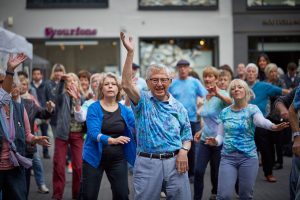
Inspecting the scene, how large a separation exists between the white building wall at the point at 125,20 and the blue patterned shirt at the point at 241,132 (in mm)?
15565

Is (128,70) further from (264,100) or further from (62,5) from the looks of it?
(62,5)

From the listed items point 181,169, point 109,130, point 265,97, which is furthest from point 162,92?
point 265,97

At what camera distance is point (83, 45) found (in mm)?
22375

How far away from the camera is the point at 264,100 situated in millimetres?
10727

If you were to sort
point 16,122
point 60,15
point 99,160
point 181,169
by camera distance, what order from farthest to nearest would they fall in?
1. point 60,15
2. point 99,160
3. point 16,122
4. point 181,169

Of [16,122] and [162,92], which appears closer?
[162,92]

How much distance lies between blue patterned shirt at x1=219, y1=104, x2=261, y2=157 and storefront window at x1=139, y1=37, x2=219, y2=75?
15.6 meters

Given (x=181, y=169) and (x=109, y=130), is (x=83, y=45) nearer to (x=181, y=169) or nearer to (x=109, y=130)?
(x=109, y=130)

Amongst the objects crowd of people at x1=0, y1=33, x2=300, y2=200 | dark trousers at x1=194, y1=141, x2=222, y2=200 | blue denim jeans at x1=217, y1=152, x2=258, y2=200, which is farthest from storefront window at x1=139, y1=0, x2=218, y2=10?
blue denim jeans at x1=217, y1=152, x2=258, y2=200

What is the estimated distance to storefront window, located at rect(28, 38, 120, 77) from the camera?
22344 millimetres

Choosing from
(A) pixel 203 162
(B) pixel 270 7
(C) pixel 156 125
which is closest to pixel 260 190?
(A) pixel 203 162

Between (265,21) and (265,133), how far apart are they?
42.3ft

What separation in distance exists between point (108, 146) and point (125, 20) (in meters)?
16.0

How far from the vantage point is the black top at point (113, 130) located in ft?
21.9
